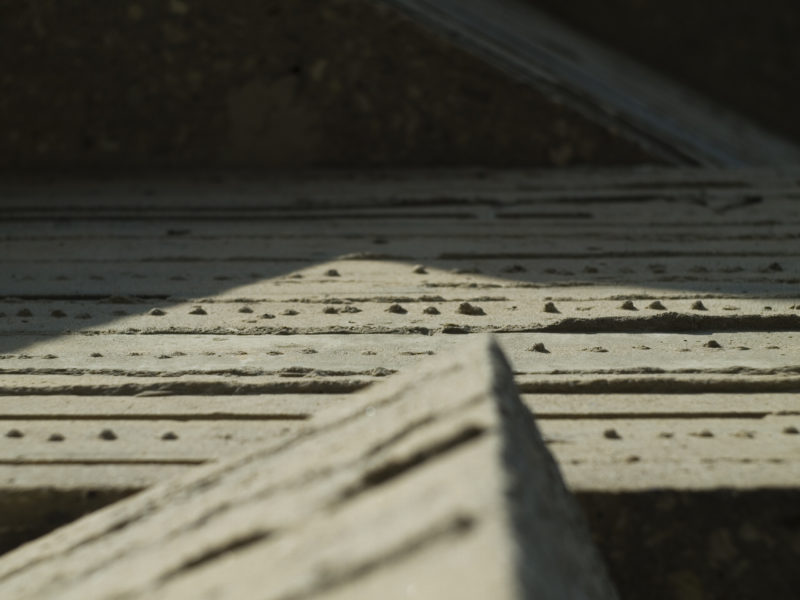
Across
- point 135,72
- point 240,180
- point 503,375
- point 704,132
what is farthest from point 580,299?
point 704,132

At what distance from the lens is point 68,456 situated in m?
1.84

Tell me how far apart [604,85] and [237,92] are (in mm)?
1803

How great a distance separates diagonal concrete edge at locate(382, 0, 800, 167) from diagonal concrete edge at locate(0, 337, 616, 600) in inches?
127

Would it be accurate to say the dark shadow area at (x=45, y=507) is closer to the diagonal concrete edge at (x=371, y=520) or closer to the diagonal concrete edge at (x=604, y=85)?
the diagonal concrete edge at (x=371, y=520)


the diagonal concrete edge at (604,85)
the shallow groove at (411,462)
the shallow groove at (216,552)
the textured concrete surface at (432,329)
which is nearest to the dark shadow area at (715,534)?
the textured concrete surface at (432,329)

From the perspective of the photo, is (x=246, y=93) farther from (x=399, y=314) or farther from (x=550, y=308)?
(x=550, y=308)

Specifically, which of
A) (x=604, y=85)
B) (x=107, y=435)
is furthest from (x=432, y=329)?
(x=604, y=85)

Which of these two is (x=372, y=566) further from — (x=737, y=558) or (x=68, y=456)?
(x=68, y=456)

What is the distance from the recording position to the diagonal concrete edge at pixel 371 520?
1048mm

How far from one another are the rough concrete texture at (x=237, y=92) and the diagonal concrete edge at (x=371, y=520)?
3137mm

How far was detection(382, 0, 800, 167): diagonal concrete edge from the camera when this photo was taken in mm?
4617

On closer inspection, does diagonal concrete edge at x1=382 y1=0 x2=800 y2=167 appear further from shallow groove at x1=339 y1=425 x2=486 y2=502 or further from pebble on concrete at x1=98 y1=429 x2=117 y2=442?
shallow groove at x1=339 y1=425 x2=486 y2=502

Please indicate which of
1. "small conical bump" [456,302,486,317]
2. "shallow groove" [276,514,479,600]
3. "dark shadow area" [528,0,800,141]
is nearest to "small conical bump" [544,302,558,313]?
"small conical bump" [456,302,486,317]

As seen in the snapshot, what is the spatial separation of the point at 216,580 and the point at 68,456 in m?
0.73
